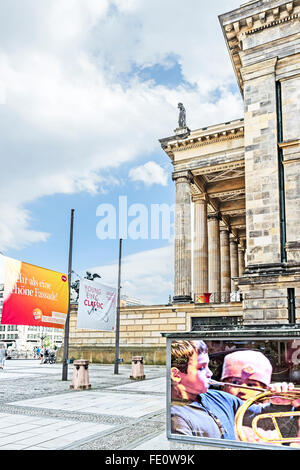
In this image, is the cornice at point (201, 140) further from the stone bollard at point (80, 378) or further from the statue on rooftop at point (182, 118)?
the stone bollard at point (80, 378)

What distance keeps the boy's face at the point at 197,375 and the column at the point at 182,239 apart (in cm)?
2579

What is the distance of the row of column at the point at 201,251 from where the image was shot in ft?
112

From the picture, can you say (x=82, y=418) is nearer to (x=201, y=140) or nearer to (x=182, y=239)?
A: (x=182, y=239)

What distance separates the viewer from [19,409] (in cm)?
1148

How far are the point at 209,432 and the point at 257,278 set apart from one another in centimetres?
1476

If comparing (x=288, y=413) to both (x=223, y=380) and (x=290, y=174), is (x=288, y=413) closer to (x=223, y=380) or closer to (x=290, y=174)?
(x=223, y=380)

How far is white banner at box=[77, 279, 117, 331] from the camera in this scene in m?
20.3

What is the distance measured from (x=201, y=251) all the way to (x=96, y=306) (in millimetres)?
19434

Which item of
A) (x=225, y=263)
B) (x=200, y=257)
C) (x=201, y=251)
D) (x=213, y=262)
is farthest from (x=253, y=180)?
(x=225, y=263)

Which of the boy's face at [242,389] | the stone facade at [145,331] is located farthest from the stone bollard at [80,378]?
the stone facade at [145,331]

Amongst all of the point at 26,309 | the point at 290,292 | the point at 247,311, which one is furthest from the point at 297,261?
the point at 26,309

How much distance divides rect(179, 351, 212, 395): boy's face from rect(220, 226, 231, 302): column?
35310mm

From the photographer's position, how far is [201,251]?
1544 inches

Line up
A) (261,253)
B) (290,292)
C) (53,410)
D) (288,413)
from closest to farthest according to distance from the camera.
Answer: (288,413)
(53,410)
(290,292)
(261,253)
